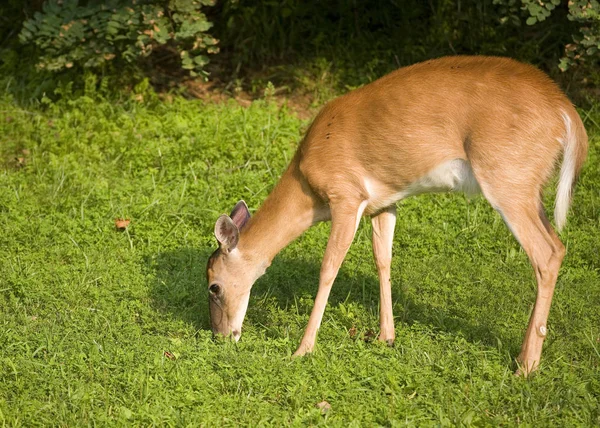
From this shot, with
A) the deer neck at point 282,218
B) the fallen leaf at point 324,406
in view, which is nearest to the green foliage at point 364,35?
the deer neck at point 282,218

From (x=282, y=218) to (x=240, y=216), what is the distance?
0.43 metres

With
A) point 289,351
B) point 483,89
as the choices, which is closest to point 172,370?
point 289,351

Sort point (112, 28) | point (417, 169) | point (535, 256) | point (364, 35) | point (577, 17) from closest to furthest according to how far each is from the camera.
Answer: point (535, 256), point (417, 169), point (577, 17), point (112, 28), point (364, 35)

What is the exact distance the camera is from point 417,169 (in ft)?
17.9

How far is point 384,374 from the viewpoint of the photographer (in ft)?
16.3

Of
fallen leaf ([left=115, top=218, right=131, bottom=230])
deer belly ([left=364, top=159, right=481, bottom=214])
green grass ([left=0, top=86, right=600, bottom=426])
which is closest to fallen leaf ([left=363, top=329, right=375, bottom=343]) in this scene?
green grass ([left=0, top=86, right=600, bottom=426])

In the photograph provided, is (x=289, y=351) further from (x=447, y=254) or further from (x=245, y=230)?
(x=447, y=254)

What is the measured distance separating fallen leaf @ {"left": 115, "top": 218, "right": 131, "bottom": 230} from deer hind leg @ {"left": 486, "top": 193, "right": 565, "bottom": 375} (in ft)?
10.3

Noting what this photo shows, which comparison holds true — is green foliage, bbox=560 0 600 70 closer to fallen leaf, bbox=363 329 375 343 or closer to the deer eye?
fallen leaf, bbox=363 329 375 343

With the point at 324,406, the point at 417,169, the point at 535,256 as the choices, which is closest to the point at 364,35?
the point at 417,169

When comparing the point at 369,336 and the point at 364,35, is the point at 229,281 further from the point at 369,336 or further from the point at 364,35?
the point at 364,35

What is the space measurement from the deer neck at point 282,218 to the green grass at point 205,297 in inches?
19.6

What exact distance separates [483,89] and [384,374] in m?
1.68

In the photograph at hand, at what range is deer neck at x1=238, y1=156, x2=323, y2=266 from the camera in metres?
5.72
